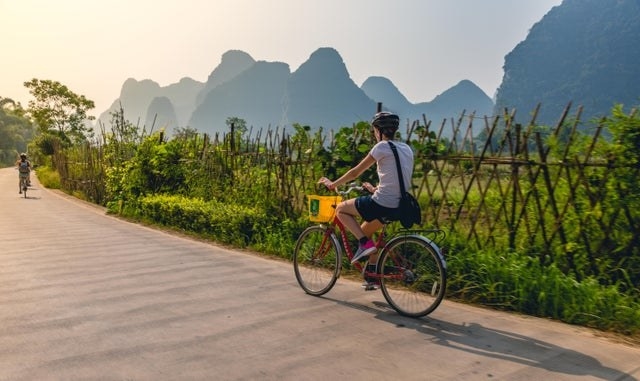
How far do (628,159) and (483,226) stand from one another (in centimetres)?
180

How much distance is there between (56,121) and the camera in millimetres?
50781

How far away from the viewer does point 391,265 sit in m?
5.01

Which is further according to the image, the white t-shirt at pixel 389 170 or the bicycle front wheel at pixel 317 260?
the bicycle front wheel at pixel 317 260

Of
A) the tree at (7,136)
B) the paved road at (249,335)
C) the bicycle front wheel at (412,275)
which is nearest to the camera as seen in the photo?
the paved road at (249,335)

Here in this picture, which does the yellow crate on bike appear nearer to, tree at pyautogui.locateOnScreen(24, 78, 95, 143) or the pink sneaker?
the pink sneaker

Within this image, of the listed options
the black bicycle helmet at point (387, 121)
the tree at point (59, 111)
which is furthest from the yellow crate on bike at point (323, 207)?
the tree at point (59, 111)

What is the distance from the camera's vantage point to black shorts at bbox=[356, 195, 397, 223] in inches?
190

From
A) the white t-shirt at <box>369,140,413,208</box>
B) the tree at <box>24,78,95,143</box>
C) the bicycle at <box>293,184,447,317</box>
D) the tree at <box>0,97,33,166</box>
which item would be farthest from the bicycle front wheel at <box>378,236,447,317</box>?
the tree at <box>0,97,33,166</box>

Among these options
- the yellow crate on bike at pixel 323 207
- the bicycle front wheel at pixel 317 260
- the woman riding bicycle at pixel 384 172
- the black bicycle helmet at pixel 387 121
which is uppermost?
the black bicycle helmet at pixel 387 121

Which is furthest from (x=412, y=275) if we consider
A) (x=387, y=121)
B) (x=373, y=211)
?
(x=387, y=121)

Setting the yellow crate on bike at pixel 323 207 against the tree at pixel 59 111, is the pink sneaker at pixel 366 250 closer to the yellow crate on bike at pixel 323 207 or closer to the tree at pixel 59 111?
the yellow crate on bike at pixel 323 207

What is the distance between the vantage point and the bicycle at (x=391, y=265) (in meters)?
4.65

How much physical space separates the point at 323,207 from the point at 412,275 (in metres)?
1.27

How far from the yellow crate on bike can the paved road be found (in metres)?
0.88
